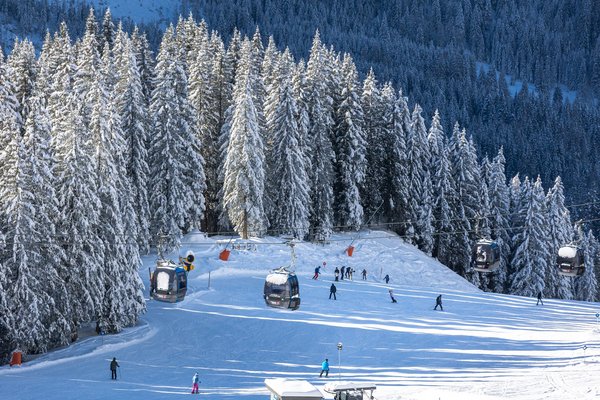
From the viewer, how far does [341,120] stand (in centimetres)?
7112

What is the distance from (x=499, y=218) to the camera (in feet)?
244

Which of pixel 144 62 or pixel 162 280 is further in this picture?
pixel 144 62

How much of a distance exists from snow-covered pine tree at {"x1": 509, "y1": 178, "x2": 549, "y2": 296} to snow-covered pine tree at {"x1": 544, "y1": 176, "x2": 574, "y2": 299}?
1231mm

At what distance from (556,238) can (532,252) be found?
5.09 m

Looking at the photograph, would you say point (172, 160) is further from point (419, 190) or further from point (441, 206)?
point (441, 206)

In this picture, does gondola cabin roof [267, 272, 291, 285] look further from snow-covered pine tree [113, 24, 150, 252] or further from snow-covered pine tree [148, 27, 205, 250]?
snow-covered pine tree [148, 27, 205, 250]

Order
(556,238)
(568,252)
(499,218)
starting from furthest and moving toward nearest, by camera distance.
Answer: (556,238) < (499,218) < (568,252)

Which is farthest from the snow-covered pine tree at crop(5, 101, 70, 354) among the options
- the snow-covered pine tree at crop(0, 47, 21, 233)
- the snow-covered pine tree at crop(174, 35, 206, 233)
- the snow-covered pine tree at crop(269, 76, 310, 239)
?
the snow-covered pine tree at crop(269, 76, 310, 239)

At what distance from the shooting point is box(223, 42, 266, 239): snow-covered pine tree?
202ft

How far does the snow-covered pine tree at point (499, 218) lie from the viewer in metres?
74.1

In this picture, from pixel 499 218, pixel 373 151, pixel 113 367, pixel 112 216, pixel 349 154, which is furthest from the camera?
pixel 499 218

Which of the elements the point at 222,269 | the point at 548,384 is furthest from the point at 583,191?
the point at 548,384

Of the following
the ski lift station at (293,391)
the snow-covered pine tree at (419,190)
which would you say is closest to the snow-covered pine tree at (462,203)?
the snow-covered pine tree at (419,190)

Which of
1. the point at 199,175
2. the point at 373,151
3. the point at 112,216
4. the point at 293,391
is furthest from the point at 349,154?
the point at 293,391
